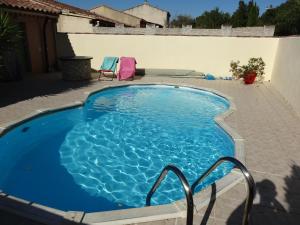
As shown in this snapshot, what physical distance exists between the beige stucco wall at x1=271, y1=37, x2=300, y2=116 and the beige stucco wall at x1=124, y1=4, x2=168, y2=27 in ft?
118

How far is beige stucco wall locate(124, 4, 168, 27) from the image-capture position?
151 ft

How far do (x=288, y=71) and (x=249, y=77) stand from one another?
2706 mm

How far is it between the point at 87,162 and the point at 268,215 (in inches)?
159

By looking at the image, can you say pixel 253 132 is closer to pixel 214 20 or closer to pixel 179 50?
pixel 179 50

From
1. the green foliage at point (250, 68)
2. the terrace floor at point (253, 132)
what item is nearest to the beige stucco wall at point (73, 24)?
the terrace floor at point (253, 132)

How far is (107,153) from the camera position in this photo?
6629 mm

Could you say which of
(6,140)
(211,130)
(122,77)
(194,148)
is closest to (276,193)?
(194,148)

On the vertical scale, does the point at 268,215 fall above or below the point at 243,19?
below

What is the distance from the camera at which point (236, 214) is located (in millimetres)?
3707

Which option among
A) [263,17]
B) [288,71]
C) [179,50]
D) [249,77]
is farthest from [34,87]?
[263,17]

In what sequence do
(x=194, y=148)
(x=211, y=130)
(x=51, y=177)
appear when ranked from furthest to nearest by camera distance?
(x=211, y=130), (x=194, y=148), (x=51, y=177)

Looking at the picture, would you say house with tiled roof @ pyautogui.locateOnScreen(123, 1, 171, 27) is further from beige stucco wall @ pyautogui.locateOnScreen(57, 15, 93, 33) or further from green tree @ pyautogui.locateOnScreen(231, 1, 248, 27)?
beige stucco wall @ pyautogui.locateOnScreen(57, 15, 93, 33)

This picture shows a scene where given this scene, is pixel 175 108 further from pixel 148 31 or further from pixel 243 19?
Result: pixel 243 19

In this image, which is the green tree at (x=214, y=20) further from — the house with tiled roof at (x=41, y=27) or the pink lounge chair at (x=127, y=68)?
the pink lounge chair at (x=127, y=68)
